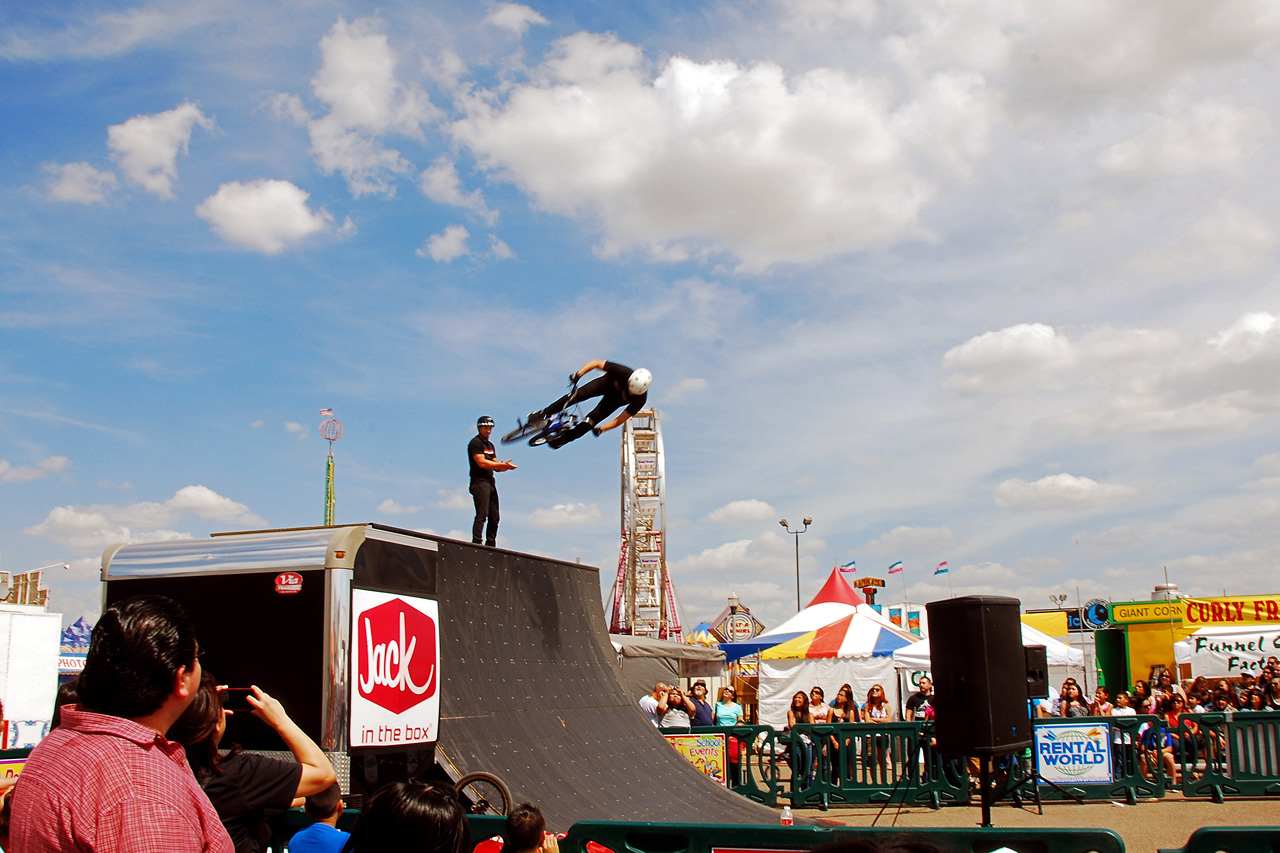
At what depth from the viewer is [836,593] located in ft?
71.9

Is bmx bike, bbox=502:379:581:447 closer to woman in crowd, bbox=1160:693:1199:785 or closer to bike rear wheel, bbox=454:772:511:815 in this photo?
bike rear wheel, bbox=454:772:511:815

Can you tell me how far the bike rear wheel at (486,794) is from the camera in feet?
21.4

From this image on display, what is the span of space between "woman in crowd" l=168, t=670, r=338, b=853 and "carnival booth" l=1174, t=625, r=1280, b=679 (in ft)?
75.8

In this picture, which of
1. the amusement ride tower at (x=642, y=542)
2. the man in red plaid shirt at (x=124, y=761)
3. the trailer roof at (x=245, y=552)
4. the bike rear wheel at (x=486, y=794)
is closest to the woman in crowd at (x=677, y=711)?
the bike rear wheel at (x=486, y=794)

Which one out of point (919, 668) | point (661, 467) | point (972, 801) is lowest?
point (972, 801)

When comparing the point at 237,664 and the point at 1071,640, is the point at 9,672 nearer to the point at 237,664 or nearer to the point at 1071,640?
the point at 237,664

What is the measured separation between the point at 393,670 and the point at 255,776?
352 centimetres

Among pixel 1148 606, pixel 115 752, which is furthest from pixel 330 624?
pixel 1148 606

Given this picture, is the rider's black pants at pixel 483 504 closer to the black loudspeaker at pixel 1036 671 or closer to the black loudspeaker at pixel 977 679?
the black loudspeaker at pixel 977 679

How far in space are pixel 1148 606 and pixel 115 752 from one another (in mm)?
32260

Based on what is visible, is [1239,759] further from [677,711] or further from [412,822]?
[412,822]

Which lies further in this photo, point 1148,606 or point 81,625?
point 81,625

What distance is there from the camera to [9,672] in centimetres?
1677

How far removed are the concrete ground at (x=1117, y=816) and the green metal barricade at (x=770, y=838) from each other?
657cm
